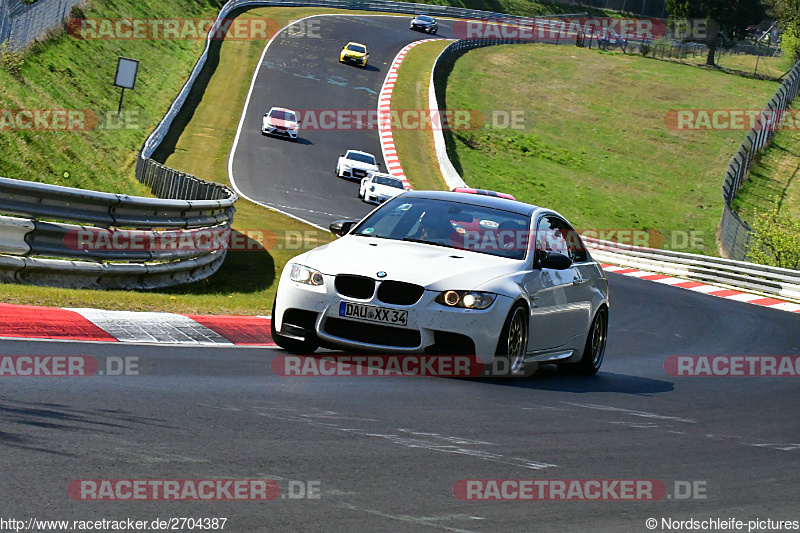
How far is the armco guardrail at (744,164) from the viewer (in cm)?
3719

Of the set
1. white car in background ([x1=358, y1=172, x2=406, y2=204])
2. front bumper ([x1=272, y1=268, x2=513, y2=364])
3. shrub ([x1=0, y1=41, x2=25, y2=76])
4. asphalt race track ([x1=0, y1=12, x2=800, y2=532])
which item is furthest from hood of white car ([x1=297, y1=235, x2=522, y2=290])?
white car in background ([x1=358, y1=172, x2=406, y2=204])

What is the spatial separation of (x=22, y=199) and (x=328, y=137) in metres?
37.2

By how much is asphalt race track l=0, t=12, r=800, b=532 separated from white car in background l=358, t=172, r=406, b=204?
81.1ft

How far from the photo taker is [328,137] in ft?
161

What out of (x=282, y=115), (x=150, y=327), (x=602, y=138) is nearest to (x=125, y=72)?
(x=282, y=115)

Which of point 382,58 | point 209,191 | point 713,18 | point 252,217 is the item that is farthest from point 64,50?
point 713,18

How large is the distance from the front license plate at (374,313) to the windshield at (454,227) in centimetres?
118

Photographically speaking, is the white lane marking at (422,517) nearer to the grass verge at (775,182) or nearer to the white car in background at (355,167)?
the white car in background at (355,167)

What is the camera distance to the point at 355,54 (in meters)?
63.5

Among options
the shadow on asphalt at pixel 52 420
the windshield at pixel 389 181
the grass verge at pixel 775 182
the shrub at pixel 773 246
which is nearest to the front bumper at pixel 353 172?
the windshield at pixel 389 181

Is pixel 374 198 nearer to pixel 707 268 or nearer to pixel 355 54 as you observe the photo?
pixel 707 268

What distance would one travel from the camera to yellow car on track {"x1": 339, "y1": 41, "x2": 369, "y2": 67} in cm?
6356

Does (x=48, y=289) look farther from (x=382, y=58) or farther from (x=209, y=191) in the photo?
(x=382, y=58)

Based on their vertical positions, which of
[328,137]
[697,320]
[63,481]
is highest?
[63,481]
